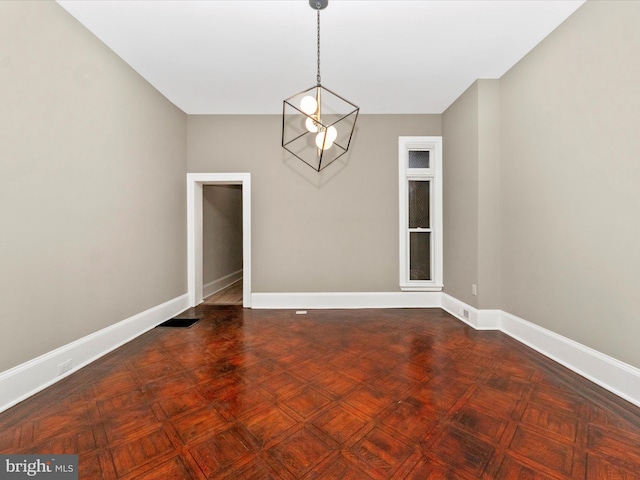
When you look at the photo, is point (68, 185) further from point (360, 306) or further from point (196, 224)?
point (360, 306)

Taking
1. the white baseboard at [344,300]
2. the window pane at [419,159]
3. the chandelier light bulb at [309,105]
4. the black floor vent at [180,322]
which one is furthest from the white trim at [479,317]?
the black floor vent at [180,322]

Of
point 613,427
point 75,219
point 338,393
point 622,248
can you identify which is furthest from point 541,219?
point 75,219

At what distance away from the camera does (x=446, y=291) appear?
4062mm

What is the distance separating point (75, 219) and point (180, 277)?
1.85 metres

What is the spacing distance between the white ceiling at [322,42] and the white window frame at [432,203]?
0.71m

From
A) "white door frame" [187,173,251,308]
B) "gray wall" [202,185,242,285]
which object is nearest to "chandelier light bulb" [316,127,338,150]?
"white door frame" [187,173,251,308]

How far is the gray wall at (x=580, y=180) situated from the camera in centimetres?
189

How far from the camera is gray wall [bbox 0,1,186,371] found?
184 cm

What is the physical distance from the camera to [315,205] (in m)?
4.20

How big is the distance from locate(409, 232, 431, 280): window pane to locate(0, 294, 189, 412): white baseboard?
3.76 metres

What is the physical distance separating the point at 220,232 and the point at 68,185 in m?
3.31

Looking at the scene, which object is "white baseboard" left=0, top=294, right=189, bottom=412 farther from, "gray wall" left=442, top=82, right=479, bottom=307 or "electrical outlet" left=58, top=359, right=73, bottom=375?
"gray wall" left=442, top=82, right=479, bottom=307

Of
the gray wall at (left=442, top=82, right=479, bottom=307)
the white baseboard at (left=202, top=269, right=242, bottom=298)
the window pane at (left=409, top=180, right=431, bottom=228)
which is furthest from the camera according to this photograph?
the white baseboard at (left=202, top=269, right=242, bottom=298)

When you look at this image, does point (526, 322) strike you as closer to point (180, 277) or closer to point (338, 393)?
point (338, 393)
